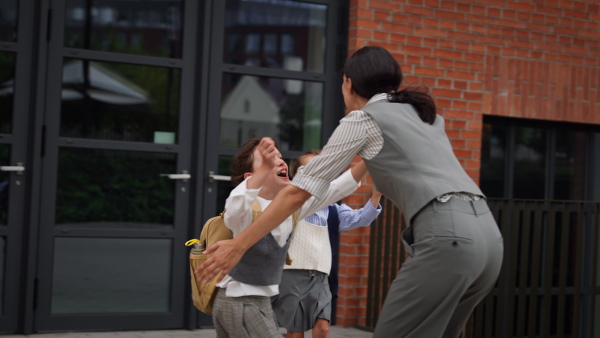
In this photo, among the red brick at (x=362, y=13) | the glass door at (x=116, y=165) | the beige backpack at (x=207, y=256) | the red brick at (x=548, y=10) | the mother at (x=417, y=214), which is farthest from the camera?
the red brick at (x=548, y=10)

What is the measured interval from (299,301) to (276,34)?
2720mm

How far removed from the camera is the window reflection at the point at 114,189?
6703 mm

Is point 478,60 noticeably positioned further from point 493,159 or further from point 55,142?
point 55,142

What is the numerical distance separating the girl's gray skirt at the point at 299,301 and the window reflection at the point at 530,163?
349 cm

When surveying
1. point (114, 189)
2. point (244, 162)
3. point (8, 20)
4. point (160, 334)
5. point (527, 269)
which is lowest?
point (160, 334)

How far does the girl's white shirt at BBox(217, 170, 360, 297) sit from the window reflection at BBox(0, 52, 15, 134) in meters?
3.29

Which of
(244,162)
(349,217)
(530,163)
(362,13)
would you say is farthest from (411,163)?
(530,163)

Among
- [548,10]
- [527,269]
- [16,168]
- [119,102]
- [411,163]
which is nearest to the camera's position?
[411,163]

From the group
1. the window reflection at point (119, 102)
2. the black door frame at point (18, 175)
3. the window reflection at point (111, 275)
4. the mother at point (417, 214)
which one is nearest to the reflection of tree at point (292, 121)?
the window reflection at point (119, 102)

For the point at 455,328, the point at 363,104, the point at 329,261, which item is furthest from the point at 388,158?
the point at 329,261

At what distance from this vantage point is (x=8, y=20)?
6.48m

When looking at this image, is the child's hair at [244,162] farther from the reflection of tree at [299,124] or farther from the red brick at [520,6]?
the red brick at [520,6]

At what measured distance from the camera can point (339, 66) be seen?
763 centimetres

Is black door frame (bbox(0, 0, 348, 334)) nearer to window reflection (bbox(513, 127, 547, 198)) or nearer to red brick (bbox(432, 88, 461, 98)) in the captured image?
red brick (bbox(432, 88, 461, 98))
